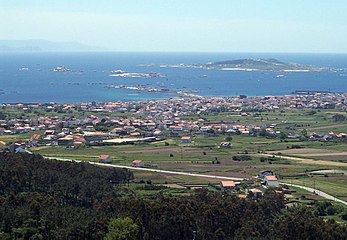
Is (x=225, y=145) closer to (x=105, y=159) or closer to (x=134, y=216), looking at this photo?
(x=105, y=159)

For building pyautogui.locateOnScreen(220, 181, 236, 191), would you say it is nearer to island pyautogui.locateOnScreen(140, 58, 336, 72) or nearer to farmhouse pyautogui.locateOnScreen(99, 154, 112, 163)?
farmhouse pyautogui.locateOnScreen(99, 154, 112, 163)

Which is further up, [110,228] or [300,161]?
[110,228]

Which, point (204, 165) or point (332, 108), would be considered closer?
point (204, 165)

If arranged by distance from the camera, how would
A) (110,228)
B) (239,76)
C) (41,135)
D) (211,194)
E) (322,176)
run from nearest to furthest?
(110,228) → (211,194) → (322,176) → (41,135) → (239,76)

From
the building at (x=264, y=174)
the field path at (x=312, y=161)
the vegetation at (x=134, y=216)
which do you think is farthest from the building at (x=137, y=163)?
the vegetation at (x=134, y=216)

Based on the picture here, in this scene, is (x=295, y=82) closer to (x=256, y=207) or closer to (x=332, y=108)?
(x=332, y=108)

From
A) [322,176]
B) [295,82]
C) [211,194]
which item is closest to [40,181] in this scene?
[211,194]

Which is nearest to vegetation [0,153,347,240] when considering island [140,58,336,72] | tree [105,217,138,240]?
tree [105,217,138,240]
